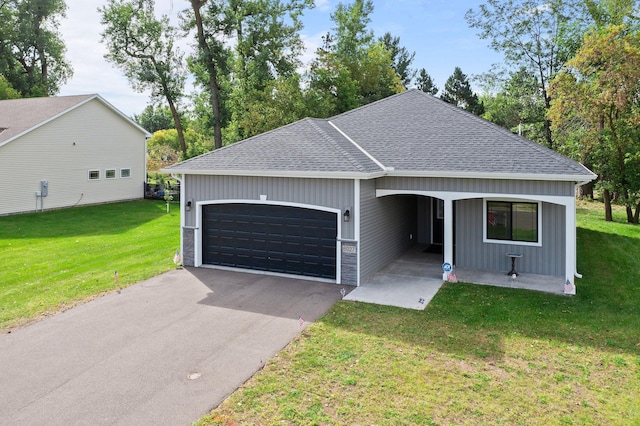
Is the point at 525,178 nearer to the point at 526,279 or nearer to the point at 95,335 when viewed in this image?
the point at 526,279

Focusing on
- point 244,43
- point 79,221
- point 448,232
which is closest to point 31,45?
point 244,43

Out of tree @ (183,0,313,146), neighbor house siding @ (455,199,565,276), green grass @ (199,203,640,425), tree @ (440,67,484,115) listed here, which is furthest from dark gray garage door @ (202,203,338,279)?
tree @ (440,67,484,115)

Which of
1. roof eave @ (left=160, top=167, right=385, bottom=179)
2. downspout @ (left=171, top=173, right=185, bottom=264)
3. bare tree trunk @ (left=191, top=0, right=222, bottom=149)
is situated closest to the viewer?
roof eave @ (left=160, top=167, right=385, bottom=179)

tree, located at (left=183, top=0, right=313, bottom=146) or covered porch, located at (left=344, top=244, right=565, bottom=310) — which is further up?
tree, located at (left=183, top=0, right=313, bottom=146)

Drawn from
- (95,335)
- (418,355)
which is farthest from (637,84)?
(95,335)

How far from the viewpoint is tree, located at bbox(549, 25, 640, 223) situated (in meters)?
18.7

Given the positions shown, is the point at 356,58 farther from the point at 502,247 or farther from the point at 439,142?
the point at 502,247

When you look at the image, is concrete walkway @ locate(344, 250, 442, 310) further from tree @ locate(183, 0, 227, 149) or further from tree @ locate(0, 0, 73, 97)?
tree @ locate(0, 0, 73, 97)

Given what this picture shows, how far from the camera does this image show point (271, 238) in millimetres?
11656

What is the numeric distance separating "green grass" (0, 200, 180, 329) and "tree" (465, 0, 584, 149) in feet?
81.8

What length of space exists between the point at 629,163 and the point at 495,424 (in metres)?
20.5

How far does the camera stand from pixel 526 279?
35.8 ft

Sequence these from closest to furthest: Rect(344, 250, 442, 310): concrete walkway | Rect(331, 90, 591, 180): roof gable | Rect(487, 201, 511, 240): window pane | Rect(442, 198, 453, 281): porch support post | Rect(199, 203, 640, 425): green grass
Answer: Rect(199, 203, 640, 425): green grass → Rect(344, 250, 442, 310): concrete walkway → Rect(331, 90, 591, 180): roof gable → Rect(442, 198, 453, 281): porch support post → Rect(487, 201, 511, 240): window pane

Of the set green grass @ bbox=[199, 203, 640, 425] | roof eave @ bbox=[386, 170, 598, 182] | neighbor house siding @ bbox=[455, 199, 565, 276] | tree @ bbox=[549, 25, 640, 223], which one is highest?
tree @ bbox=[549, 25, 640, 223]
